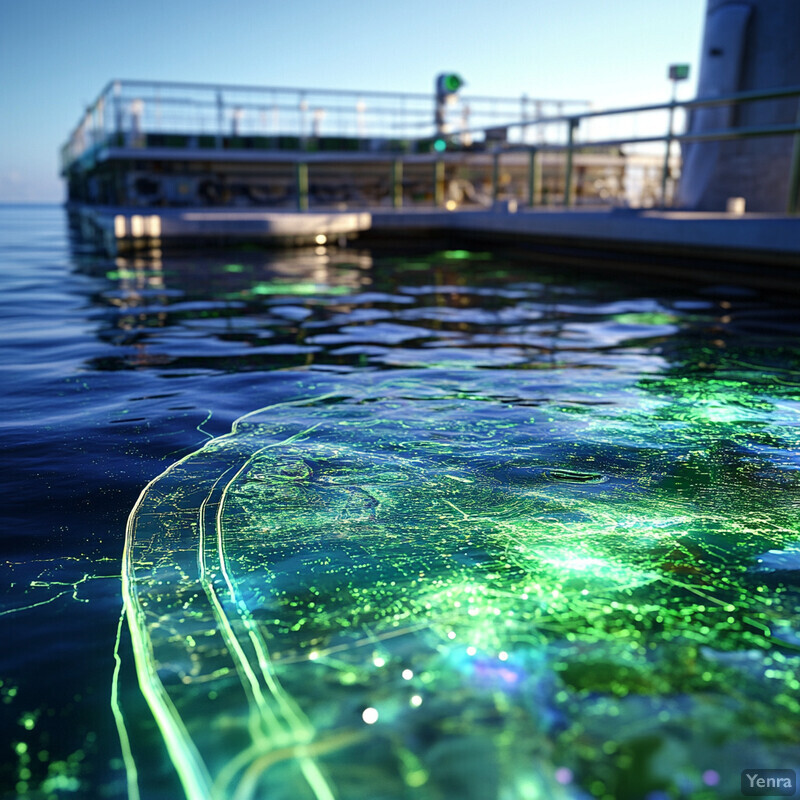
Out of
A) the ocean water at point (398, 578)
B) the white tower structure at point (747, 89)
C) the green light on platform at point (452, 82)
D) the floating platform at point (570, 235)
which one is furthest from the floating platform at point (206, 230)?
the green light on platform at point (452, 82)

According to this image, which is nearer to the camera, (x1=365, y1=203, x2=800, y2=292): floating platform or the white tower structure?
(x1=365, y1=203, x2=800, y2=292): floating platform

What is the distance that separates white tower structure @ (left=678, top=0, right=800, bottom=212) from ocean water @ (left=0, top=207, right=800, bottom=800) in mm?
7938

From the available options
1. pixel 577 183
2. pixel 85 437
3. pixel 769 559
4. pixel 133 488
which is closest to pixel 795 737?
pixel 769 559

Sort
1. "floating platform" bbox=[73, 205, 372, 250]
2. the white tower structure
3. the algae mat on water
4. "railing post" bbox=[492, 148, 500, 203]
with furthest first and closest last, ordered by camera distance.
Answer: "railing post" bbox=[492, 148, 500, 203], the white tower structure, "floating platform" bbox=[73, 205, 372, 250], the algae mat on water

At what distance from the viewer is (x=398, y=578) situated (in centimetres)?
178

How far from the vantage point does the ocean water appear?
4.05ft

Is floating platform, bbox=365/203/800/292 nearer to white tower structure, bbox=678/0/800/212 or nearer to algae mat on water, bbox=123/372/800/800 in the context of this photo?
white tower structure, bbox=678/0/800/212

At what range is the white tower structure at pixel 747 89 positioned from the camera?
34.3ft

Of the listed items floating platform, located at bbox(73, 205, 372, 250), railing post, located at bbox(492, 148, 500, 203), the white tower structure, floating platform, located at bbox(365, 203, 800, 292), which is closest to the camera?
floating platform, located at bbox(365, 203, 800, 292)

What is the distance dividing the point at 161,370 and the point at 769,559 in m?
3.10

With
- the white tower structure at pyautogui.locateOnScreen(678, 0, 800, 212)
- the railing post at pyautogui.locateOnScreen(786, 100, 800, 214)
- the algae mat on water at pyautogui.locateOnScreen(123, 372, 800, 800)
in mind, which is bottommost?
the algae mat on water at pyautogui.locateOnScreen(123, 372, 800, 800)

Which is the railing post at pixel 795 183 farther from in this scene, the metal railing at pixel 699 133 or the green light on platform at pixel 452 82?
the green light on platform at pixel 452 82

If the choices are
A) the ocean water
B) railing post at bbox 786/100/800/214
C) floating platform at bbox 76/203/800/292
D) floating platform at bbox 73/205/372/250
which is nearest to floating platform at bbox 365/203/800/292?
floating platform at bbox 76/203/800/292

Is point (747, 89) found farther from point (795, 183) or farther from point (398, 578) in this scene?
point (398, 578)
